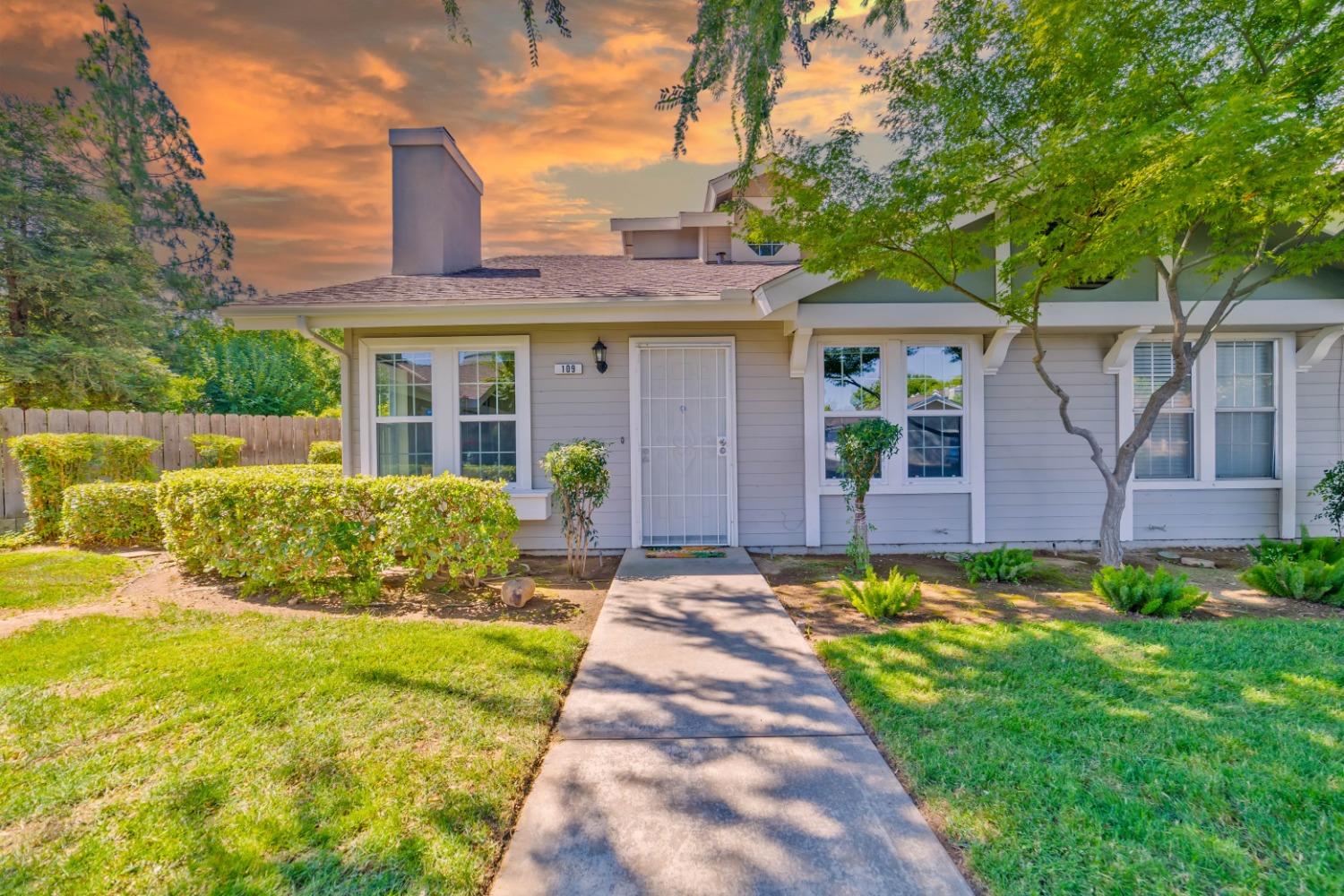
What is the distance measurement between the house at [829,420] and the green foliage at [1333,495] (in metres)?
0.21

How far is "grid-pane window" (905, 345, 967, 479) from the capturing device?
20.8 feet

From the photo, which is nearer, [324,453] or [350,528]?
[350,528]

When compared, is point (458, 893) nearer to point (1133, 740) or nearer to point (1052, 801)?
point (1052, 801)

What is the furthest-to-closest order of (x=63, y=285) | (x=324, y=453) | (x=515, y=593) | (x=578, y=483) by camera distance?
(x=63, y=285)
(x=324, y=453)
(x=578, y=483)
(x=515, y=593)

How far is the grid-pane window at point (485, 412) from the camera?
6.34 m

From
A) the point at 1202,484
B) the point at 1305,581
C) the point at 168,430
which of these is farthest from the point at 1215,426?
the point at 168,430

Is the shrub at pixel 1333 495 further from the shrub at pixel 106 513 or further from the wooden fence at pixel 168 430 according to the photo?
the wooden fence at pixel 168 430

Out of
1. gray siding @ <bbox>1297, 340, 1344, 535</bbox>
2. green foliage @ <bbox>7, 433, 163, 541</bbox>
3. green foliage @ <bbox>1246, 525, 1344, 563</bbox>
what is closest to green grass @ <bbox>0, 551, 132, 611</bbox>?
green foliage @ <bbox>7, 433, 163, 541</bbox>

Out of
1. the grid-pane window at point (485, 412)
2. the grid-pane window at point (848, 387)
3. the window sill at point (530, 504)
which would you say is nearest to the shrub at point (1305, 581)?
the grid-pane window at point (848, 387)

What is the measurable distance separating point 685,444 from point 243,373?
18.6 m

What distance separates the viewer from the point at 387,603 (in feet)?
15.1

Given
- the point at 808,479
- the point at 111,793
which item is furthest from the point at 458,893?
the point at 808,479

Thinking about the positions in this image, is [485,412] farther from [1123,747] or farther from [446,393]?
[1123,747]

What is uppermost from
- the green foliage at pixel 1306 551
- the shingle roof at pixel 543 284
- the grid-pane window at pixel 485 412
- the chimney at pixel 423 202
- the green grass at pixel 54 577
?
the chimney at pixel 423 202
